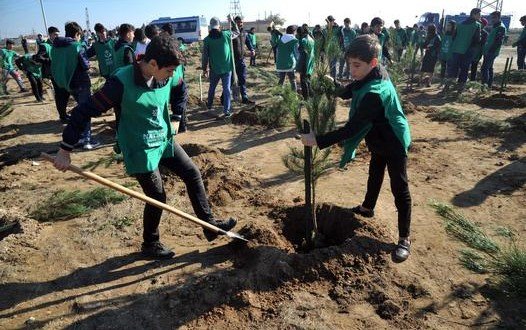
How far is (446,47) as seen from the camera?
9.80 m

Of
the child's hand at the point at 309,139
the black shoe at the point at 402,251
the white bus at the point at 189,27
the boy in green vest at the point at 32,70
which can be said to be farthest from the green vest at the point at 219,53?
the white bus at the point at 189,27

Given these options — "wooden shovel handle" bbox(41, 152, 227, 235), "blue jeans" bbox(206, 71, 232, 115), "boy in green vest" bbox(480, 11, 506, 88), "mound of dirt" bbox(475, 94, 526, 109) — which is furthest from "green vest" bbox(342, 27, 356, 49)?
"wooden shovel handle" bbox(41, 152, 227, 235)

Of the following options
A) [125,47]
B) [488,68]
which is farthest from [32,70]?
[488,68]

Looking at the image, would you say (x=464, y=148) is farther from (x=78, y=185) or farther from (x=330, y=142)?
(x=78, y=185)

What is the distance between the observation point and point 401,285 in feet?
9.04

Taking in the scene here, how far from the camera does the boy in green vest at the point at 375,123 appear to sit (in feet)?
8.57

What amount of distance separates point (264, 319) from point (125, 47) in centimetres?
482

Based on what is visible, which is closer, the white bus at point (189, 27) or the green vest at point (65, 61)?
the green vest at point (65, 61)

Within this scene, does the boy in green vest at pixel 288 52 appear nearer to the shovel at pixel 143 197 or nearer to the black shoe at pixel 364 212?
the black shoe at pixel 364 212

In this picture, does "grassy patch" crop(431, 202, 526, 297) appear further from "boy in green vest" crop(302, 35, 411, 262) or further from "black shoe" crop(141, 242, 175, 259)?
"black shoe" crop(141, 242, 175, 259)

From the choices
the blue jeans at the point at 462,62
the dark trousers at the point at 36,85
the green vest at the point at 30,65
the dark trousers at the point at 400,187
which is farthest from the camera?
the dark trousers at the point at 36,85

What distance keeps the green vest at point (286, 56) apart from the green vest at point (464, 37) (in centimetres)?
395

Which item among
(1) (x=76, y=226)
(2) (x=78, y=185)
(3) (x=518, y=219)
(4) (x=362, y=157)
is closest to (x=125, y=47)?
(2) (x=78, y=185)

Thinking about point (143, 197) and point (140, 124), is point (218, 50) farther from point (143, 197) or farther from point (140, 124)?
point (143, 197)
